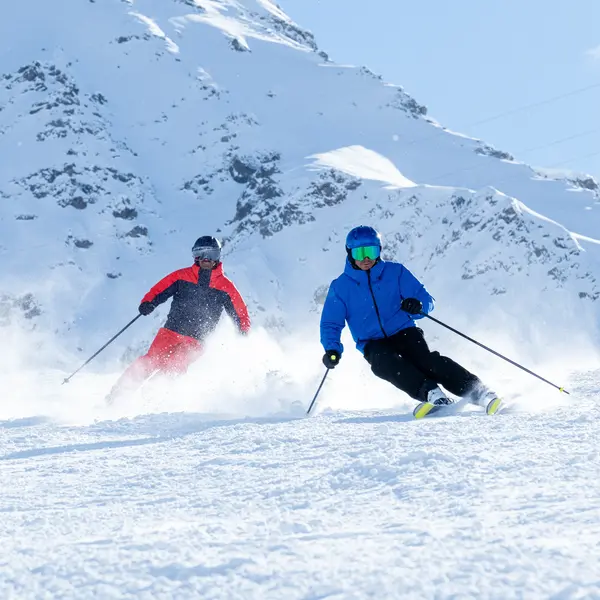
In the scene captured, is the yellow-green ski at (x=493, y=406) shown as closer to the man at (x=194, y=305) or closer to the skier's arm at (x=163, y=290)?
the man at (x=194, y=305)

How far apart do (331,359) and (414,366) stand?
609 millimetres

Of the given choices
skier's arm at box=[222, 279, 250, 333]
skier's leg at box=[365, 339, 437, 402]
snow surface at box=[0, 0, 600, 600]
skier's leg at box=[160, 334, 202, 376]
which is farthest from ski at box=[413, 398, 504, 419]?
skier's leg at box=[160, 334, 202, 376]

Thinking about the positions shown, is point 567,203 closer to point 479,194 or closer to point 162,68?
point 479,194

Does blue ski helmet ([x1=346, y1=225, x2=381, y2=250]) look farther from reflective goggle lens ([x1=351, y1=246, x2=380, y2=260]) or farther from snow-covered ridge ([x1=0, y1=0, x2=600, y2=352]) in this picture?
snow-covered ridge ([x1=0, y1=0, x2=600, y2=352])

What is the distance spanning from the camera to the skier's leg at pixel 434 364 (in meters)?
4.82

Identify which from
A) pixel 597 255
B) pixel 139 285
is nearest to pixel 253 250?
pixel 139 285

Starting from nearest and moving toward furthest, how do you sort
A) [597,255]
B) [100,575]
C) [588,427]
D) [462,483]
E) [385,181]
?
[100,575] → [462,483] → [588,427] → [597,255] → [385,181]

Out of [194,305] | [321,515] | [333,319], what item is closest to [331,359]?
[333,319]

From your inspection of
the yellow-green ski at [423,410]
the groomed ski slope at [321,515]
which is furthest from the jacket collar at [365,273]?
the groomed ski slope at [321,515]

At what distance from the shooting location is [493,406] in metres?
4.35

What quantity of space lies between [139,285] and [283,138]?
30.6 m

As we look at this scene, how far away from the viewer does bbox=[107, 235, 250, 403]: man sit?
7.75m

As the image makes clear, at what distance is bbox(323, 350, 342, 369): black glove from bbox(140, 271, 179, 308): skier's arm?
9.75 feet

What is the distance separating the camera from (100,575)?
163 centimetres
